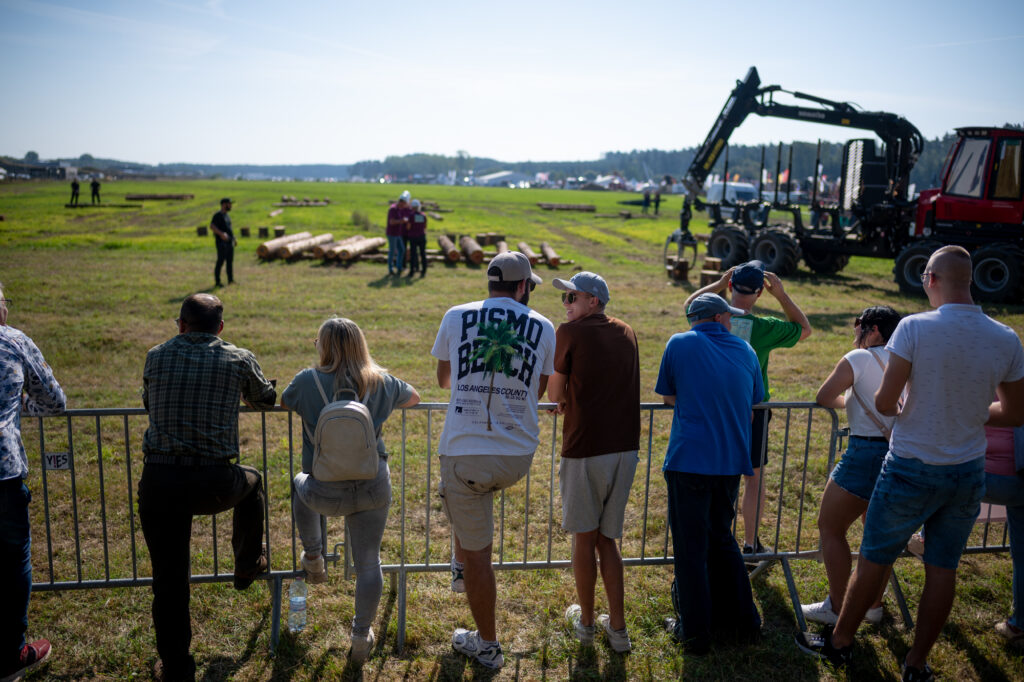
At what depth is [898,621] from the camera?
13.8ft

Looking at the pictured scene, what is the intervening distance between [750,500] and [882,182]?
1572 cm

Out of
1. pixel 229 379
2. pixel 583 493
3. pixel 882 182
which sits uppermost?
pixel 882 182

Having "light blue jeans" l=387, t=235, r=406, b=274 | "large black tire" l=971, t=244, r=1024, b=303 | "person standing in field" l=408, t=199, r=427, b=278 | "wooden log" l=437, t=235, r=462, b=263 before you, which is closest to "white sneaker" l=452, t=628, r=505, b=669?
"person standing in field" l=408, t=199, r=427, b=278

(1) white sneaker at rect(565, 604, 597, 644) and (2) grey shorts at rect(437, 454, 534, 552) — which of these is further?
(1) white sneaker at rect(565, 604, 597, 644)

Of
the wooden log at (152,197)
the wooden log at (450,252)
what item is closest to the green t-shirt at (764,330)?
the wooden log at (450,252)

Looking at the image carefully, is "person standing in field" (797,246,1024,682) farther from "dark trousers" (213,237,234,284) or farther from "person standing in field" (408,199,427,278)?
"person standing in field" (408,199,427,278)

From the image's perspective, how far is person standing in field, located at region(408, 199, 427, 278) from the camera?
1672cm

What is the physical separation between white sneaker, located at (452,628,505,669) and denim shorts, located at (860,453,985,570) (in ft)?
6.15

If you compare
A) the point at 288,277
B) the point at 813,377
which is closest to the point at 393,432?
the point at 813,377

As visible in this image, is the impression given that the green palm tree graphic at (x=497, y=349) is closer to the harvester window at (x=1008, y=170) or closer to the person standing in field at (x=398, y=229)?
the person standing in field at (x=398, y=229)

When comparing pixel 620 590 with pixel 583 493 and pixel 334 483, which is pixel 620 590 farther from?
pixel 334 483

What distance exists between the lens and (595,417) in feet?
11.6

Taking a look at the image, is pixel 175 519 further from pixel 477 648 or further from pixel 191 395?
pixel 477 648

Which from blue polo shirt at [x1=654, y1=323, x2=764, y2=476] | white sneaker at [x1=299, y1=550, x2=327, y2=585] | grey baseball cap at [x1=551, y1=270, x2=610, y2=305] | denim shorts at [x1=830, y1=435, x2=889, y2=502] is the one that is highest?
grey baseball cap at [x1=551, y1=270, x2=610, y2=305]
